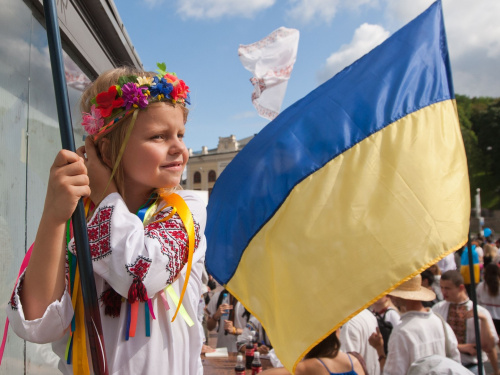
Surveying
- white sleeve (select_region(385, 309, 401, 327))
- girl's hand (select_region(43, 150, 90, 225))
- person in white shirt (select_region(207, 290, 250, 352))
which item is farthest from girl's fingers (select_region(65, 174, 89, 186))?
person in white shirt (select_region(207, 290, 250, 352))

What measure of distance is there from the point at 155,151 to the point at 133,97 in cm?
19

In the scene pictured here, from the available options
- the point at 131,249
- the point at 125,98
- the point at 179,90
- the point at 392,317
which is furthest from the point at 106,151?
the point at 392,317

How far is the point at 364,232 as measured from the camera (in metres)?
2.41

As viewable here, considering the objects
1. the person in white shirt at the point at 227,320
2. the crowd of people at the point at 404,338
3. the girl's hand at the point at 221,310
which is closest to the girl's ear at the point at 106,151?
the crowd of people at the point at 404,338

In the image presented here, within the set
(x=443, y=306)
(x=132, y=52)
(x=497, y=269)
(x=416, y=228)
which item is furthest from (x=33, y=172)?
(x=497, y=269)

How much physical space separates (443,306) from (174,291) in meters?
5.26

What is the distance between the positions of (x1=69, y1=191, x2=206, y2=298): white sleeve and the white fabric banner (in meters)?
5.40

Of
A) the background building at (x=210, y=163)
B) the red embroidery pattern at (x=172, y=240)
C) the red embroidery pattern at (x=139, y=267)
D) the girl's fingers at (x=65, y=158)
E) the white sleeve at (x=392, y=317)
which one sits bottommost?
the white sleeve at (x=392, y=317)

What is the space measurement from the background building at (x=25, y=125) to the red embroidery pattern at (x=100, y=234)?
1.07 m

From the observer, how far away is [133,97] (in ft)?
4.86

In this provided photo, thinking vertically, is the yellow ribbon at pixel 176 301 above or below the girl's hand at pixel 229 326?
above

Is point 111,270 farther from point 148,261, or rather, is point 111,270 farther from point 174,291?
point 174,291

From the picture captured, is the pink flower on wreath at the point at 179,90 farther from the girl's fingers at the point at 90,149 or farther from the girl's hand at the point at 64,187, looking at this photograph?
the girl's hand at the point at 64,187

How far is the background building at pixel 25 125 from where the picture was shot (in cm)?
251
